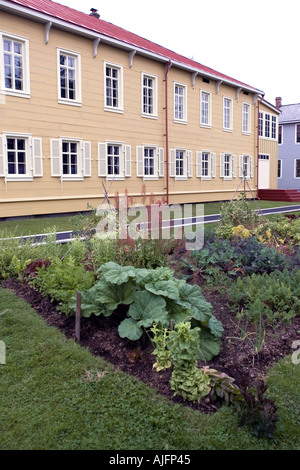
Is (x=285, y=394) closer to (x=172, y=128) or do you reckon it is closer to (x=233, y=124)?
(x=172, y=128)

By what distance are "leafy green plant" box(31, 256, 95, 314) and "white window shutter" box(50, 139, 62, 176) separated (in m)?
9.92

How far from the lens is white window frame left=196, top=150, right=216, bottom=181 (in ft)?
67.2

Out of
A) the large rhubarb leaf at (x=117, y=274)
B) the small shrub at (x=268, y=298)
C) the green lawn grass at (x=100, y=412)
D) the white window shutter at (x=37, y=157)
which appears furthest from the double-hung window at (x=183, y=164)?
the green lawn grass at (x=100, y=412)

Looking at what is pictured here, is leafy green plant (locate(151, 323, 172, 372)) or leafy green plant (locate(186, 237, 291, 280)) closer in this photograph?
leafy green plant (locate(151, 323, 172, 372))

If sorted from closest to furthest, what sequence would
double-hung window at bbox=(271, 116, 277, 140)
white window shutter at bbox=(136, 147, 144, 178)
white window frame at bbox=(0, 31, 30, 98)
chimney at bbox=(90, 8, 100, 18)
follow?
white window frame at bbox=(0, 31, 30, 98) → white window shutter at bbox=(136, 147, 144, 178) → chimney at bbox=(90, 8, 100, 18) → double-hung window at bbox=(271, 116, 277, 140)

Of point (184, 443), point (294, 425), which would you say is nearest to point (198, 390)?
point (184, 443)

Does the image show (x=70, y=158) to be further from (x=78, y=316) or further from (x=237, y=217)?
(x=78, y=316)

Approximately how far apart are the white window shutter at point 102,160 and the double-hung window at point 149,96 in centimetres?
310

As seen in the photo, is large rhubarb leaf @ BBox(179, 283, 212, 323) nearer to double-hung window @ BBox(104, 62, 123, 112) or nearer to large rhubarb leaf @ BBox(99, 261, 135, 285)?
large rhubarb leaf @ BBox(99, 261, 135, 285)

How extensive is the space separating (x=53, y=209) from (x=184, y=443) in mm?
12548

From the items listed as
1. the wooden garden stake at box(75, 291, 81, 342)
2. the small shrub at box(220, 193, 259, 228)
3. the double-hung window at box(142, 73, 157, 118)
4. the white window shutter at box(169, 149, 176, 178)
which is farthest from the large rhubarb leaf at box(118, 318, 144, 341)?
the white window shutter at box(169, 149, 176, 178)

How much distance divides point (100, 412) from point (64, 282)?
183 cm
